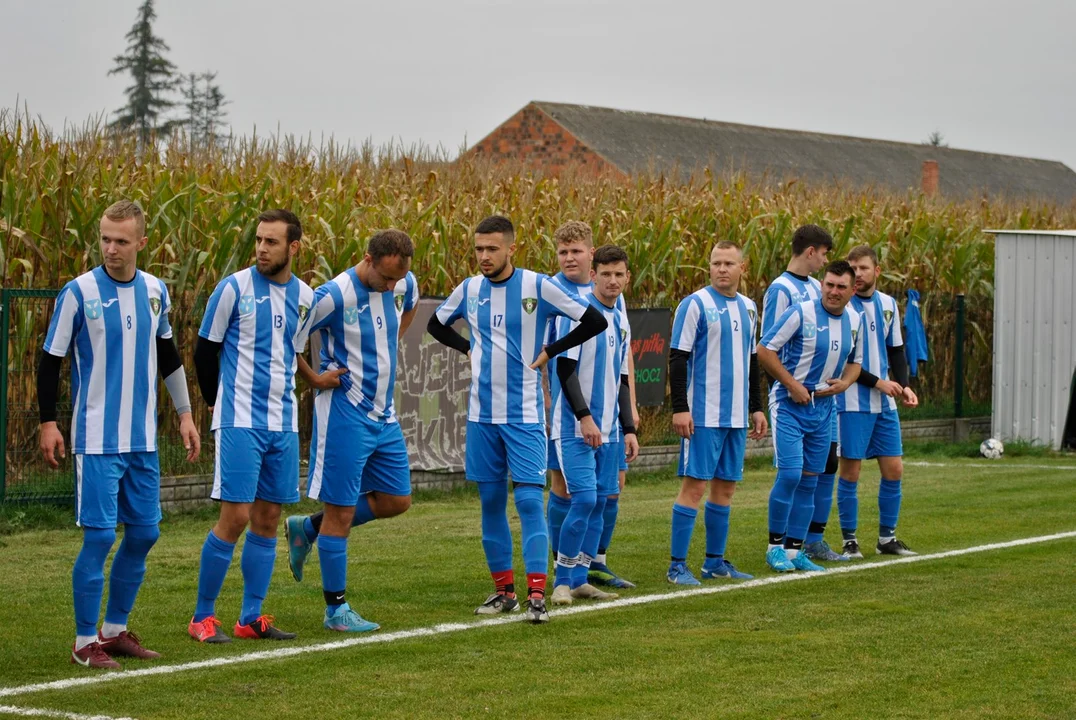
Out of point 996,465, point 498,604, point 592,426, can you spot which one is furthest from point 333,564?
point 996,465

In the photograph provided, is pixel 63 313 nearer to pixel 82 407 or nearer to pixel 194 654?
pixel 82 407

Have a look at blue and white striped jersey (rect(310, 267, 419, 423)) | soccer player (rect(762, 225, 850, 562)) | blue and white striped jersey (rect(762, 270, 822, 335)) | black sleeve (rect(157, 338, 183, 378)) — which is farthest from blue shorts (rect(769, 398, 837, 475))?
black sleeve (rect(157, 338, 183, 378))

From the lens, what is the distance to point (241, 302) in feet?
25.3

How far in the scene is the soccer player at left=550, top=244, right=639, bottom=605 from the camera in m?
9.08

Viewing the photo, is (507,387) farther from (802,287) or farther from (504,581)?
(802,287)

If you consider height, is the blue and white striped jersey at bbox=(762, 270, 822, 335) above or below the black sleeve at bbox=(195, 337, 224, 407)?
above

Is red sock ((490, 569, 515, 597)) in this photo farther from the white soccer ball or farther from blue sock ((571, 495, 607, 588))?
the white soccer ball

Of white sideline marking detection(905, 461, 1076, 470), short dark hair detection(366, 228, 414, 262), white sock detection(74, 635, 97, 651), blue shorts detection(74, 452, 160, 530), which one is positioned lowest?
white sock detection(74, 635, 97, 651)

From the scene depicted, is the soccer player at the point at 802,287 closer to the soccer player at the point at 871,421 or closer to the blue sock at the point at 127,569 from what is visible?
the soccer player at the point at 871,421

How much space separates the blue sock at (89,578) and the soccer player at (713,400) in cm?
402

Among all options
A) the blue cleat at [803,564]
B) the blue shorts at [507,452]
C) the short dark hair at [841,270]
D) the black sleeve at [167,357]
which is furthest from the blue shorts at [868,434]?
the black sleeve at [167,357]

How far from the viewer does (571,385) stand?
898 centimetres

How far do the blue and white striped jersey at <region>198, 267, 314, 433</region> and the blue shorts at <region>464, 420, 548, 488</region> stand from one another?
1.30 meters

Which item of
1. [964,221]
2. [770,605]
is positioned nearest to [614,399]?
[770,605]
